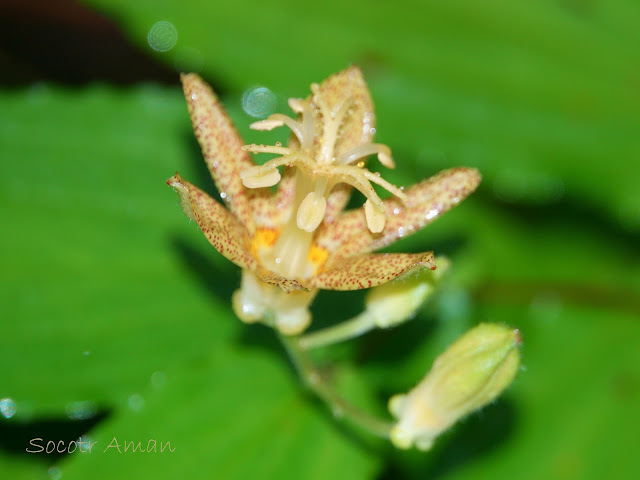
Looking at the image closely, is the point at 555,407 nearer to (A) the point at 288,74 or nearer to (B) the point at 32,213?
(A) the point at 288,74

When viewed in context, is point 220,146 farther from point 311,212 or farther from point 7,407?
point 7,407

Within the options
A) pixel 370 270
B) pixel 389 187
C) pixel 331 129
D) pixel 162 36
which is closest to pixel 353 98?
pixel 331 129

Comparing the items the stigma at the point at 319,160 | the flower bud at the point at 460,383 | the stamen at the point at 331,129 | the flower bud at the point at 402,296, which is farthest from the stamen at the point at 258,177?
the flower bud at the point at 460,383

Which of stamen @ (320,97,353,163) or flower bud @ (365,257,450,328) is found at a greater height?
stamen @ (320,97,353,163)

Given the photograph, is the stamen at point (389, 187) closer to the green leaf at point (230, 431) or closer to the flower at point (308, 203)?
the flower at point (308, 203)

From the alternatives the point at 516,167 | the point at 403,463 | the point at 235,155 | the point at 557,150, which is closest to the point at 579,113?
the point at 557,150

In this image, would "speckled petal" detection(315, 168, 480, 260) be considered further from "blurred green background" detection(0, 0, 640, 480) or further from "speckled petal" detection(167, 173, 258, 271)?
"blurred green background" detection(0, 0, 640, 480)

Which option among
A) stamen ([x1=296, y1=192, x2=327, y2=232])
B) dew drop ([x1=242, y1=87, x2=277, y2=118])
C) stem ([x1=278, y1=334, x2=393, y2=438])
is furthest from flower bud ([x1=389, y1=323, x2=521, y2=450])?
dew drop ([x1=242, y1=87, x2=277, y2=118])
